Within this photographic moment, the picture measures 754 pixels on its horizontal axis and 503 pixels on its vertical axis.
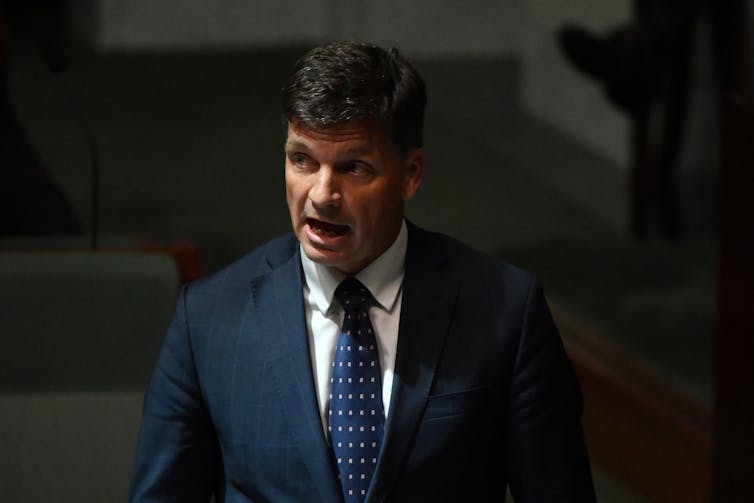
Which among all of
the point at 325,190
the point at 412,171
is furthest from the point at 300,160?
the point at 412,171

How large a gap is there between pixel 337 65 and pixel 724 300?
2124 millimetres

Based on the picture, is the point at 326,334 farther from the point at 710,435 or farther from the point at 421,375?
the point at 710,435

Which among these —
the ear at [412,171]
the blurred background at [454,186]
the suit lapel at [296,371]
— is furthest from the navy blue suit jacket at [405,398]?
the blurred background at [454,186]

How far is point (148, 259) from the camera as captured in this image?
3.33 m

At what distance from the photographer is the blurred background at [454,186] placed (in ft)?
10.6

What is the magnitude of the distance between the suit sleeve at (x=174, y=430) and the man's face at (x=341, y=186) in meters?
0.28

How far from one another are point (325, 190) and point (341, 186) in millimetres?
31

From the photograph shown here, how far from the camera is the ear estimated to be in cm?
232

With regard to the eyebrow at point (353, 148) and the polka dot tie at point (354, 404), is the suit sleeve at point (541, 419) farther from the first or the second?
the eyebrow at point (353, 148)

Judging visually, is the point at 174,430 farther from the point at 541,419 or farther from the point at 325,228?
the point at 541,419

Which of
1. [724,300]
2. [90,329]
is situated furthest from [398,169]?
[724,300]

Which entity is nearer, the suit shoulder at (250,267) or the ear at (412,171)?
the ear at (412,171)

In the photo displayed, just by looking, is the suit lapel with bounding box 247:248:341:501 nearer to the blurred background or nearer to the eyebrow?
the eyebrow

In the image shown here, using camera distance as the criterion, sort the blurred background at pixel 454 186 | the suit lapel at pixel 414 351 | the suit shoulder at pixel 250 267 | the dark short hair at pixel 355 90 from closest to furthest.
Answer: the dark short hair at pixel 355 90 < the suit lapel at pixel 414 351 < the suit shoulder at pixel 250 267 < the blurred background at pixel 454 186
